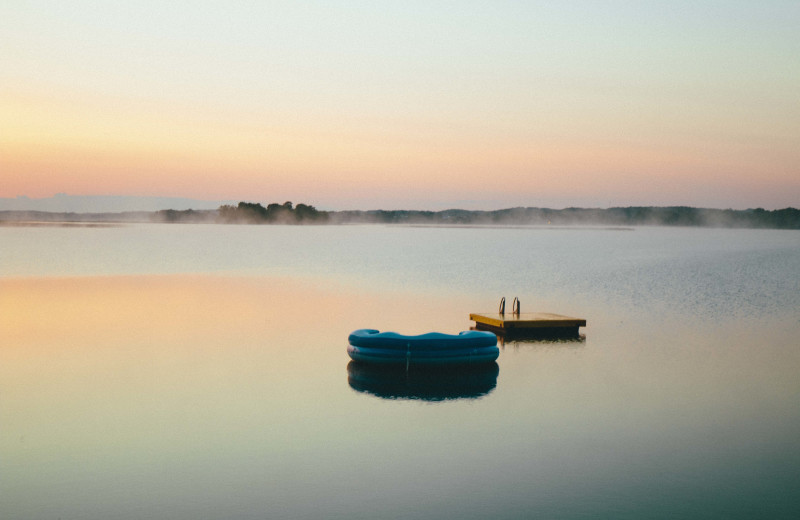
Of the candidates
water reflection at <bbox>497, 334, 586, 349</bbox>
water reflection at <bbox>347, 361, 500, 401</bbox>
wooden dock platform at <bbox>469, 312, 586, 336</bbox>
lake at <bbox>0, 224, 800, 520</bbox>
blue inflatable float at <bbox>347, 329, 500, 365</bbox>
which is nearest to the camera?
lake at <bbox>0, 224, 800, 520</bbox>

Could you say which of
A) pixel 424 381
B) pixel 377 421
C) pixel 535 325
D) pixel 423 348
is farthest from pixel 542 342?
pixel 377 421

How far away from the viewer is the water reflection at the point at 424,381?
1481 centimetres

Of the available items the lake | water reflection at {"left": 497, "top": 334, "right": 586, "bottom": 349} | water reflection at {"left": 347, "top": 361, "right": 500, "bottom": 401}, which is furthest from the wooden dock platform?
water reflection at {"left": 347, "top": 361, "right": 500, "bottom": 401}

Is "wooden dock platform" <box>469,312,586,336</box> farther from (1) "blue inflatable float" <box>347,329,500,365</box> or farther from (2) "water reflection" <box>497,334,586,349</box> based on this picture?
(1) "blue inflatable float" <box>347,329,500,365</box>

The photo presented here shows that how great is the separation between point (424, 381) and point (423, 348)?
78cm

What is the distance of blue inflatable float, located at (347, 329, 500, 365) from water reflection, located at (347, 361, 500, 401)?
22 cm

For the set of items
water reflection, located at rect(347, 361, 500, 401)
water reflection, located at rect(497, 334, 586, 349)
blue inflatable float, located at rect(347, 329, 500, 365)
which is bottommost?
water reflection, located at rect(497, 334, 586, 349)

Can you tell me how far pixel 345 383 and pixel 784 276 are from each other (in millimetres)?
45441

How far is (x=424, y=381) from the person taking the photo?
1598cm

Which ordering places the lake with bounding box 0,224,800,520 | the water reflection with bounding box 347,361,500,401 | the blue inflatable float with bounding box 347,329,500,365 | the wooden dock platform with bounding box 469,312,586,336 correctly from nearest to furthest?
the lake with bounding box 0,224,800,520
the water reflection with bounding box 347,361,500,401
the blue inflatable float with bounding box 347,329,500,365
the wooden dock platform with bounding box 469,312,586,336

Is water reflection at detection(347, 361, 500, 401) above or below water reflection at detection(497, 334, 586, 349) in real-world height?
above

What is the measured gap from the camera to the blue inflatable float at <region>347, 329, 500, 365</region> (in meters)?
16.4

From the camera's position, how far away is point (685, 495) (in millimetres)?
9391

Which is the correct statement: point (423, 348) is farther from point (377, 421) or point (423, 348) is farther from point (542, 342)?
point (542, 342)
